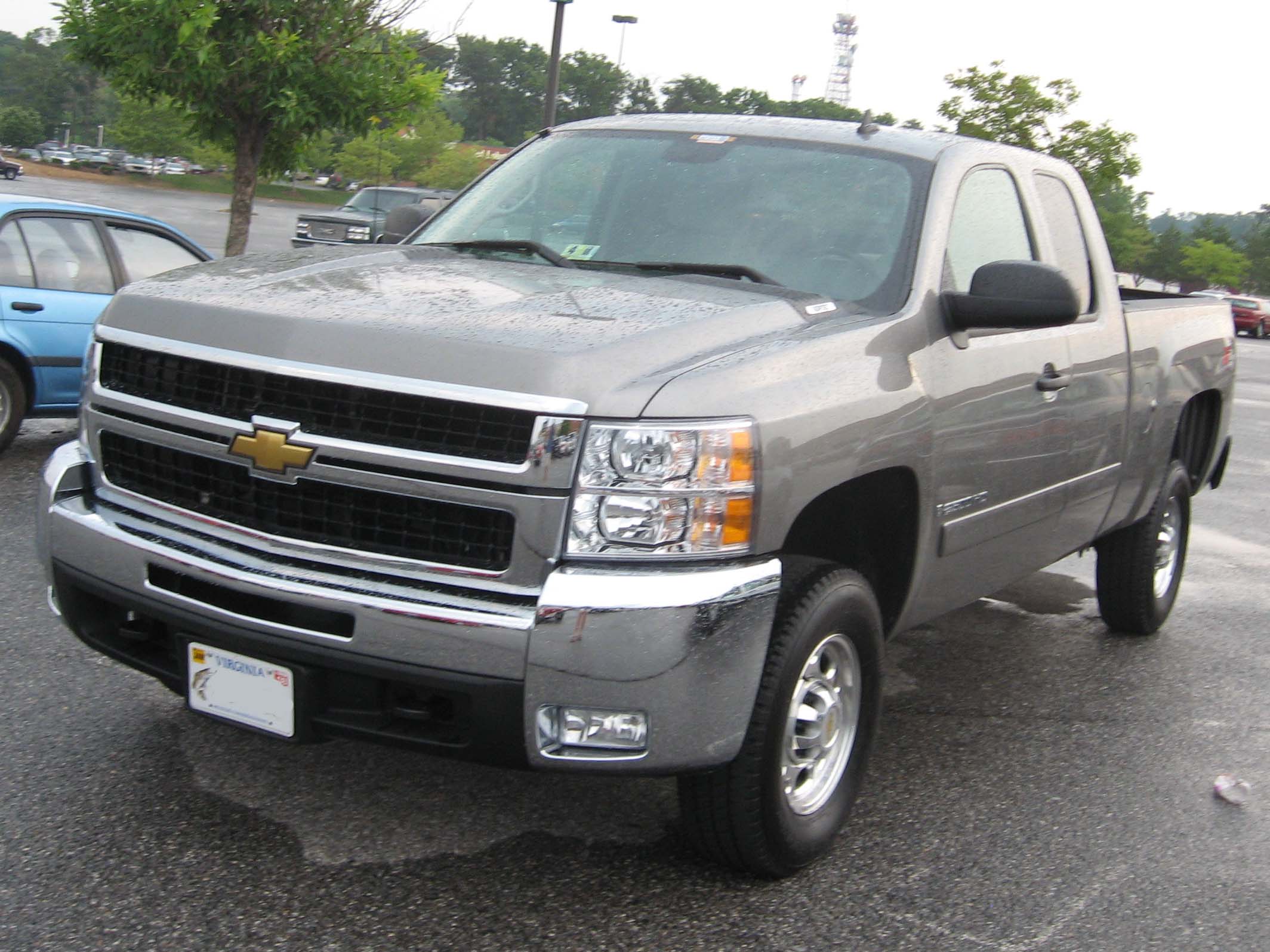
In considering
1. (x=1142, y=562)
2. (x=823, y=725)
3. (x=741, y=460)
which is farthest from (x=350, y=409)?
(x=1142, y=562)

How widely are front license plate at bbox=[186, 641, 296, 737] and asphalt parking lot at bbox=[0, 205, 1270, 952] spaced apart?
39 centimetres

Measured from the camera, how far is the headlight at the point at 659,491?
2.95 m

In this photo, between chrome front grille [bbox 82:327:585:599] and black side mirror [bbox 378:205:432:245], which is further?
black side mirror [bbox 378:205:432:245]

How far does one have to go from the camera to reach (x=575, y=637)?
2.89m

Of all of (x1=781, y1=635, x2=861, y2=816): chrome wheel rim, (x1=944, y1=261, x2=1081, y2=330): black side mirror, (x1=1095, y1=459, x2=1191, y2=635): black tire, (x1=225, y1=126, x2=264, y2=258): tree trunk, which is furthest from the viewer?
(x1=225, y1=126, x2=264, y2=258): tree trunk

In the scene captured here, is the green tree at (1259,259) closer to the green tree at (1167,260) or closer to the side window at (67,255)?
the green tree at (1167,260)

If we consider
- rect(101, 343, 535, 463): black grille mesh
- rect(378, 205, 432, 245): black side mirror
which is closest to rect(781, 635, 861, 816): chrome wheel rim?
rect(101, 343, 535, 463): black grille mesh

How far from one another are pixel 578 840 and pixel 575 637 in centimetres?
96

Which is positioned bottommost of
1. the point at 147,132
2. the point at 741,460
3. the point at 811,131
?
the point at 147,132

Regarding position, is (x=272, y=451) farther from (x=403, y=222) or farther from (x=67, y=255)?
(x=67, y=255)

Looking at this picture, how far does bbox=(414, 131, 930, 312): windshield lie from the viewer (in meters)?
4.12

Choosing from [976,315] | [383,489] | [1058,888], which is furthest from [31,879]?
[976,315]

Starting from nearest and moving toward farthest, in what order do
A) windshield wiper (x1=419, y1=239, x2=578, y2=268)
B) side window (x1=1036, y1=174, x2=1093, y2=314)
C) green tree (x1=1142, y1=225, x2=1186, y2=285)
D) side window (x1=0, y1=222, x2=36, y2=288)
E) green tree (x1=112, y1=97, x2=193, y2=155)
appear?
windshield wiper (x1=419, y1=239, x2=578, y2=268), side window (x1=1036, y1=174, x2=1093, y2=314), side window (x1=0, y1=222, x2=36, y2=288), green tree (x1=112, y1=97, x2=193, y2=155), green tree (x1=1142, y1=225, x2=1186, y2=285)

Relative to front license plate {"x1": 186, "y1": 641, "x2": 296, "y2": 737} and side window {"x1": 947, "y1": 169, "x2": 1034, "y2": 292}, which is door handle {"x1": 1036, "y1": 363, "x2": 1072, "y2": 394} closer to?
side window {"x1": 947, "y1": 169, "x2": 1034, "y2": 292}
